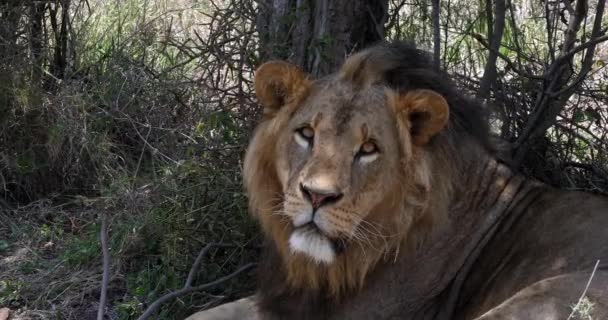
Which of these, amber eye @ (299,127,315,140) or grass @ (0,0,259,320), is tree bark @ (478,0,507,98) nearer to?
grass @ (0,0,259,320)

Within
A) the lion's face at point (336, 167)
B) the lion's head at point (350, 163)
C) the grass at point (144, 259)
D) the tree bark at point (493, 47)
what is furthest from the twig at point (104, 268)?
the tree bark at point (493, 47)

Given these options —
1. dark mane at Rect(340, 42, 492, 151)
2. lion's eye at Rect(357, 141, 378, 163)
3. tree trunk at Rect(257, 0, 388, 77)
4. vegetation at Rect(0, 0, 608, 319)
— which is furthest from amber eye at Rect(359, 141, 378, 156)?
tree trunk at Rect(257, 0, 388, 77)

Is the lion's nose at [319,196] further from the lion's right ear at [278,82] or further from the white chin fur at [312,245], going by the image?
the lion's right ear at [278,82]

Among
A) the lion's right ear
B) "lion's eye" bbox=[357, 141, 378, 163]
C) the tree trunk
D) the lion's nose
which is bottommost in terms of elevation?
the lion's nose

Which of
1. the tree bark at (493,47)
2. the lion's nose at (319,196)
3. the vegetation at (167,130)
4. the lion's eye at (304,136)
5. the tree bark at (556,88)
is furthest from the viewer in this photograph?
the vegetation at (167,130)

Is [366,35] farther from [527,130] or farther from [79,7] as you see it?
[79,7]

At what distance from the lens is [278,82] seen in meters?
3.89

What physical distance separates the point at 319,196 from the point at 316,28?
185 cm

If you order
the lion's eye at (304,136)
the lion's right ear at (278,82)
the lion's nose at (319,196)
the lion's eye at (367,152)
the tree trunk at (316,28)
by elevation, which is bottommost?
the lion's nose at (319,196)

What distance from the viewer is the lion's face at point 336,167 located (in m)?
3.51

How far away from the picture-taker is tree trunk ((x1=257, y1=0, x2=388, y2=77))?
16.6 ft

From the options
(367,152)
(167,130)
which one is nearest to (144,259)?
(167,130)

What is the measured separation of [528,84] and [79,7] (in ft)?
10.3

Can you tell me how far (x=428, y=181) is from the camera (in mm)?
3744
